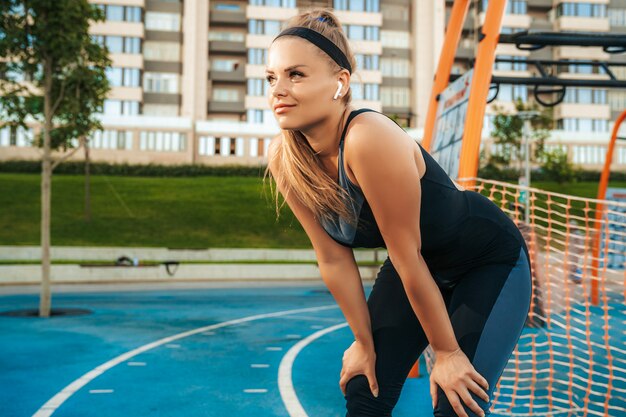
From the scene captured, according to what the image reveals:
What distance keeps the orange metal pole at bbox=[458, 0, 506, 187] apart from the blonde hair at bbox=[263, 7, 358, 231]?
389 cm

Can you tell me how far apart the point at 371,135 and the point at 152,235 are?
29.2m

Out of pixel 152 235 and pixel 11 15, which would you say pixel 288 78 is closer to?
pixel 11 15

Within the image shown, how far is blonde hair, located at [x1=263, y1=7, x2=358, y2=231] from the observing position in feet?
6.78

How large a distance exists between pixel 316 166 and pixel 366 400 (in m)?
0.86

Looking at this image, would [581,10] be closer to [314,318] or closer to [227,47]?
[227,47]

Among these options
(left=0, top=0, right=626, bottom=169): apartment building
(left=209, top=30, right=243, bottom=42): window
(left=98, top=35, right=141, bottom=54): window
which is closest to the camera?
(left=0, top=0, right=626, bottom=169): apartment building

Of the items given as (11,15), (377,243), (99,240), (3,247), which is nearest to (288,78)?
(377,243)

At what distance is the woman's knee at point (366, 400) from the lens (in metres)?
2.26

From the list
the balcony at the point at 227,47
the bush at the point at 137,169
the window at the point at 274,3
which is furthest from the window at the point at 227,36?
the bush at the point at 137,169

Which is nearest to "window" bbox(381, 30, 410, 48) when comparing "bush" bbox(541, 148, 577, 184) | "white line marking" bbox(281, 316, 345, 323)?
"bush" bbox(541, 148, 577, 184)

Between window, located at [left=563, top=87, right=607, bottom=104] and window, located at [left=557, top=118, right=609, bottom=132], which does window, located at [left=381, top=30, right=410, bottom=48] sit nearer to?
window, located at [left=563, top=87, right=607, bottom=104]

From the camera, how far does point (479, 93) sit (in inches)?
232

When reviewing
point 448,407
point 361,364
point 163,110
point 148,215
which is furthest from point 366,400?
point 163,110

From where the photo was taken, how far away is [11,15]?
38.6 ft
